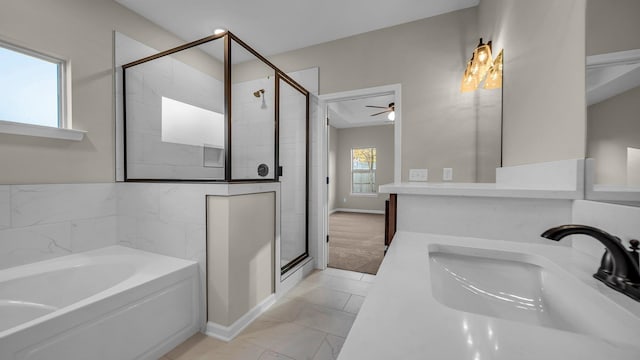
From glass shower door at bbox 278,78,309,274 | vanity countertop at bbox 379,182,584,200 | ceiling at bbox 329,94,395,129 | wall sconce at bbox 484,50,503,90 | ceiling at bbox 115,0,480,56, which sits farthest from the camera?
ceiling at bbox 329,94,395,129

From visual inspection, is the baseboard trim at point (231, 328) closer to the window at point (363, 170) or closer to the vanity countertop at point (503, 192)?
the vanity countertop at point (503, 192)

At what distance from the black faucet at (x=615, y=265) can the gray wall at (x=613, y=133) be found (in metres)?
0.16

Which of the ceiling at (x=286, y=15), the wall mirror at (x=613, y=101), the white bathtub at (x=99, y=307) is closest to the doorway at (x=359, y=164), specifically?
the ceiling at (x=286, y=15)

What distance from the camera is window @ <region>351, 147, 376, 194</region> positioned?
6594 mm

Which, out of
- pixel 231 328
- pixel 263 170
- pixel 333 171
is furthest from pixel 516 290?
pixel 333 171

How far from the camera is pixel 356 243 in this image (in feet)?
12.0

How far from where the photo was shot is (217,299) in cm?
156

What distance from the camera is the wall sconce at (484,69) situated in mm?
1667

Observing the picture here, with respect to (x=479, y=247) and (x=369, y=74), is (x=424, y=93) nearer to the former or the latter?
(x=369, y=74)

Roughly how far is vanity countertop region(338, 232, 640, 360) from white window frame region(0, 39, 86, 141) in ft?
7.68

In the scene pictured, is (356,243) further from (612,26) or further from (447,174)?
(612,26)

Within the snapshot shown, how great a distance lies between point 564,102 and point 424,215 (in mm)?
639

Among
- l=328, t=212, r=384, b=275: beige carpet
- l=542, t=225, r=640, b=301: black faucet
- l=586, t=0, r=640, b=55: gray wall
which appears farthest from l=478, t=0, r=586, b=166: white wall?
l=328, t=212, r=384, b=275: beige carpet

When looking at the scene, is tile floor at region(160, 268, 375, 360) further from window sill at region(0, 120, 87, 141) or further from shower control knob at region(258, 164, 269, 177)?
window sill at region(0, 120, 87, 141)
